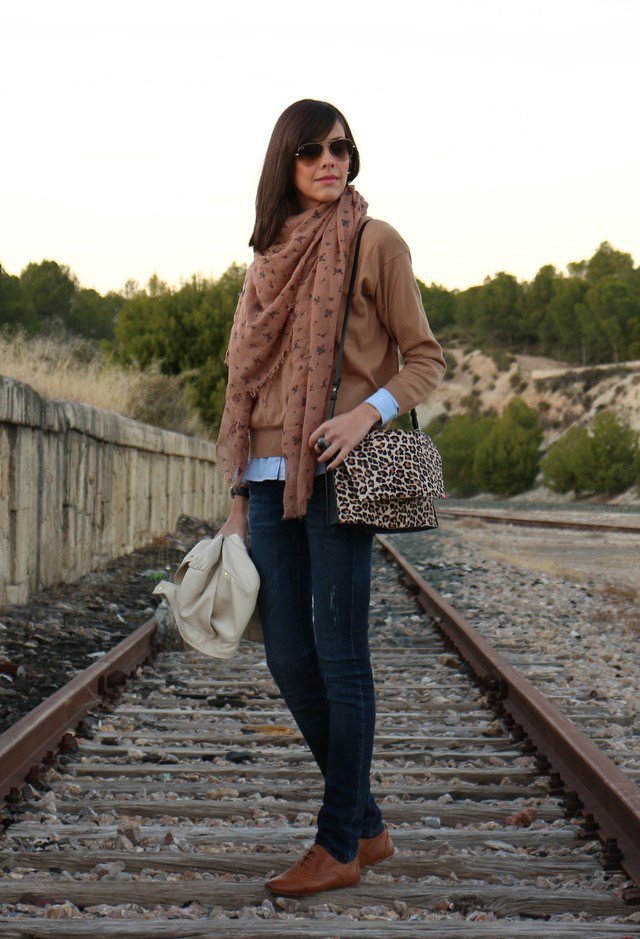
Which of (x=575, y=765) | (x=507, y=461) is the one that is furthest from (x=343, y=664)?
(x=507, y=461)

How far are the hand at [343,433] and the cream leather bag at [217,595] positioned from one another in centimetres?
37

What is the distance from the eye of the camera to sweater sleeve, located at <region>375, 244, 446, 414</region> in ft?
8.53

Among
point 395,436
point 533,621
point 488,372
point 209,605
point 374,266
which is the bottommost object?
point 533,621

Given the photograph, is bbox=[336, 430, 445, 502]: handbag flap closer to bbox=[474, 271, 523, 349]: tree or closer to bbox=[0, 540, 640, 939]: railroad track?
bbox=[0, 540, 640, 939]: railroad track

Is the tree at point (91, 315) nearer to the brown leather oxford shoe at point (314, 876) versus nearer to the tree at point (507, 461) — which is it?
the tree at point (507, 461)

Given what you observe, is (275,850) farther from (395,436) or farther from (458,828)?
(395,436)

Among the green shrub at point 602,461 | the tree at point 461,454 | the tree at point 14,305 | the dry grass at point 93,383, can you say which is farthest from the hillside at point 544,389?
the dry grass at point 93,383

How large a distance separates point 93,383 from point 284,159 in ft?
34.6

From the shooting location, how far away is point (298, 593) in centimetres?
273

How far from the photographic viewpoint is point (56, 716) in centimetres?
418

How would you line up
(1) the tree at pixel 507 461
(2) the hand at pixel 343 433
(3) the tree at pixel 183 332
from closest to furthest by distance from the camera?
1. (2) the hand at pixel 343 433
2. (3) the tree at pixel 183 332
3. (1) the tree at pixel 507 461

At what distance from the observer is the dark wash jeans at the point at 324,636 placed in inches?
102

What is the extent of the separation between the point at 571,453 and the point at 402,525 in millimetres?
47838

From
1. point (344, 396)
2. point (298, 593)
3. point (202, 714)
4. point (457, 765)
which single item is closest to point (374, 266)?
point (344, 396)
